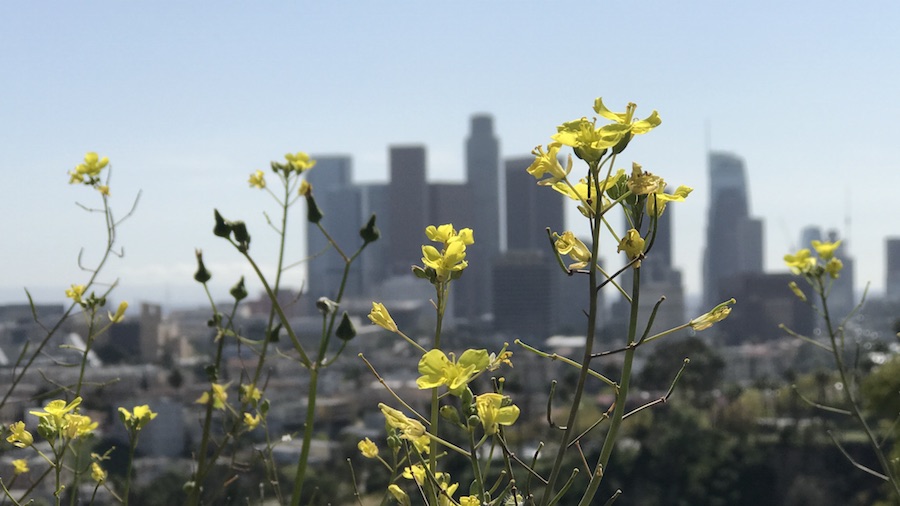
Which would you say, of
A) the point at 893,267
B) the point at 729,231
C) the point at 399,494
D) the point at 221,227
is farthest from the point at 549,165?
the point at 893,267

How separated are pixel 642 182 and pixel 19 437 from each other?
786 millimetres

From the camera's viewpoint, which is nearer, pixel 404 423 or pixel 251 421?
pixel 404 423

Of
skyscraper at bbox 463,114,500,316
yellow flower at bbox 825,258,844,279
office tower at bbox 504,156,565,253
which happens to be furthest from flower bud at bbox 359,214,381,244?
office tower at bbox 504,156,565,253

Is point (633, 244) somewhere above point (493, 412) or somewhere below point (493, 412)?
above

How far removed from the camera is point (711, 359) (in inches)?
1287

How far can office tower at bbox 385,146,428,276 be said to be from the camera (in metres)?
90.7

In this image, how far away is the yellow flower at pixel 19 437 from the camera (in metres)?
1.02

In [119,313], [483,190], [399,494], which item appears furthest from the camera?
[483,190]

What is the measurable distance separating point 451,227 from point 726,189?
121m

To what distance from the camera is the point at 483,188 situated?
351 feet

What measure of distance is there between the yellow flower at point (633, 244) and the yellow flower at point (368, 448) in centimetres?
38

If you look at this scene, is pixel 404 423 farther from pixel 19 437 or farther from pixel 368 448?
pixel 19 437

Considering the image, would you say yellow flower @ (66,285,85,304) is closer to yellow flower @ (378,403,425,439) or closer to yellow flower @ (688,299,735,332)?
yellow flower @ (378,403,425,439)

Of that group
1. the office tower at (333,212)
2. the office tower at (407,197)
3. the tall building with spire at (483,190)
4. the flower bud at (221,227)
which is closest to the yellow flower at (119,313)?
the flower bud at (221,227)
